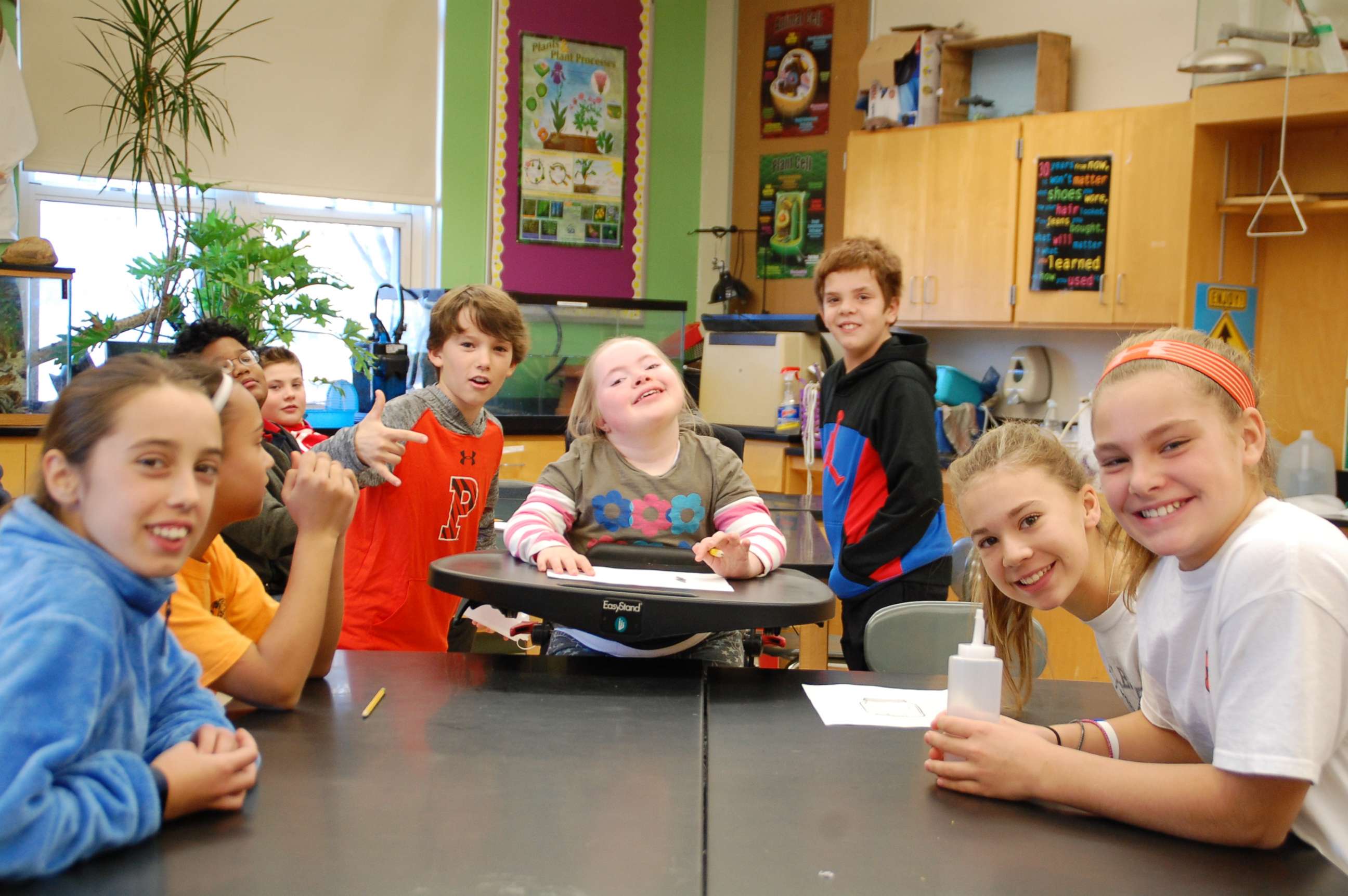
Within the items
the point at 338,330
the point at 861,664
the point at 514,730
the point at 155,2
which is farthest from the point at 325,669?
the point at 338,330

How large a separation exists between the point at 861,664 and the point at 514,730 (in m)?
1.56

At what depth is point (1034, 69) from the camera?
469 centimetres

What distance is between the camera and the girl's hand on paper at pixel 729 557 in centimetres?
169

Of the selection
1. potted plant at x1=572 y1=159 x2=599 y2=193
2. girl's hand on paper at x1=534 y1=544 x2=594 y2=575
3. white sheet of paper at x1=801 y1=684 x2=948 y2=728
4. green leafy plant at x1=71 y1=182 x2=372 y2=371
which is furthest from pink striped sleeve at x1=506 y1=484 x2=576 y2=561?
potted plant at x1=572 y1=159 x2=599 y2=193

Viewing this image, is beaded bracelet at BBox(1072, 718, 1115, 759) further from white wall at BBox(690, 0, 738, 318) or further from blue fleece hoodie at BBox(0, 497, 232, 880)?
white wall at BBox(690, 0, 738, 318)

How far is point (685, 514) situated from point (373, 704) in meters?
0.70

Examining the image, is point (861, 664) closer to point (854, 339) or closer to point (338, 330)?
point (854, 339)

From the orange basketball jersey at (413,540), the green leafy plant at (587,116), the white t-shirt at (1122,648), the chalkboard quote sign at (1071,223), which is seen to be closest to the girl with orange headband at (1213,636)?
the white t-shirt at (1122,648)

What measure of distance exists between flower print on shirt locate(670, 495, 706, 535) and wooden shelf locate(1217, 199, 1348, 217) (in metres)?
3.03

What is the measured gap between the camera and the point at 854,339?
2705 millimetres

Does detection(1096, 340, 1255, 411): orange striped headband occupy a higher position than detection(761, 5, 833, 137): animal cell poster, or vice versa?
detection(761, 5, 833, 137): animal cell poster

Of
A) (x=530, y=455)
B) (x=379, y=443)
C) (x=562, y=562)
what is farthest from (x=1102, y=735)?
(x=530, y=455)

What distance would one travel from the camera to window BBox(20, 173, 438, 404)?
15.1 ft

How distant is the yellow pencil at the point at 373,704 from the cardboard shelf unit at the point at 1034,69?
397cm
